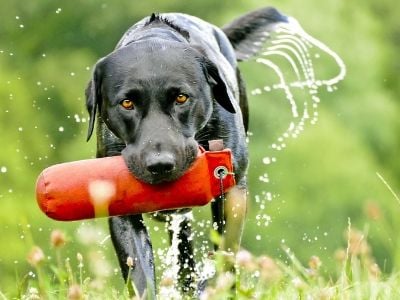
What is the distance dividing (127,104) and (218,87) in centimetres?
54

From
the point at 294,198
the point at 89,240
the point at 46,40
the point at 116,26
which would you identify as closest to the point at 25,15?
the point at 46,40

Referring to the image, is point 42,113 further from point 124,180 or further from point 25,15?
point 124,180

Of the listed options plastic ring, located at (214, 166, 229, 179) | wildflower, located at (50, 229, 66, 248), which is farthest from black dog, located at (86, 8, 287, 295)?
wildflower, located at (50, 229, 66, 248)

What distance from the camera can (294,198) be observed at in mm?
17250

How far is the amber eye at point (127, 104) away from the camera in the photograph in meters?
4.64

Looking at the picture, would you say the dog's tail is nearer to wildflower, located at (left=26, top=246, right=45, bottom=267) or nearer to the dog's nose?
the dog's nose

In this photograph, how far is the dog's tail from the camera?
7195 mm

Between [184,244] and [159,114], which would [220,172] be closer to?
[159,114]

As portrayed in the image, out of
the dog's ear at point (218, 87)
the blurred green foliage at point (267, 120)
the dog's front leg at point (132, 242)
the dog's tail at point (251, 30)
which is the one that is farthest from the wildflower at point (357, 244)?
the blurred green foliage at point (267, 120)

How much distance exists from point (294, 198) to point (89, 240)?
14.7 m

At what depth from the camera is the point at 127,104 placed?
465 centimetres

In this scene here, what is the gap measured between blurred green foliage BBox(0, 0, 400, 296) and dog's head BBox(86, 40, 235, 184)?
10.2 metres

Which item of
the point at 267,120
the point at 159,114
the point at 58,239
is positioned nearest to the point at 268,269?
the point at 58,239

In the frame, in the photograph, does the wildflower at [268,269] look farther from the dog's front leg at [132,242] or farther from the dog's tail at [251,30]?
the dog's tail at [251,30]
